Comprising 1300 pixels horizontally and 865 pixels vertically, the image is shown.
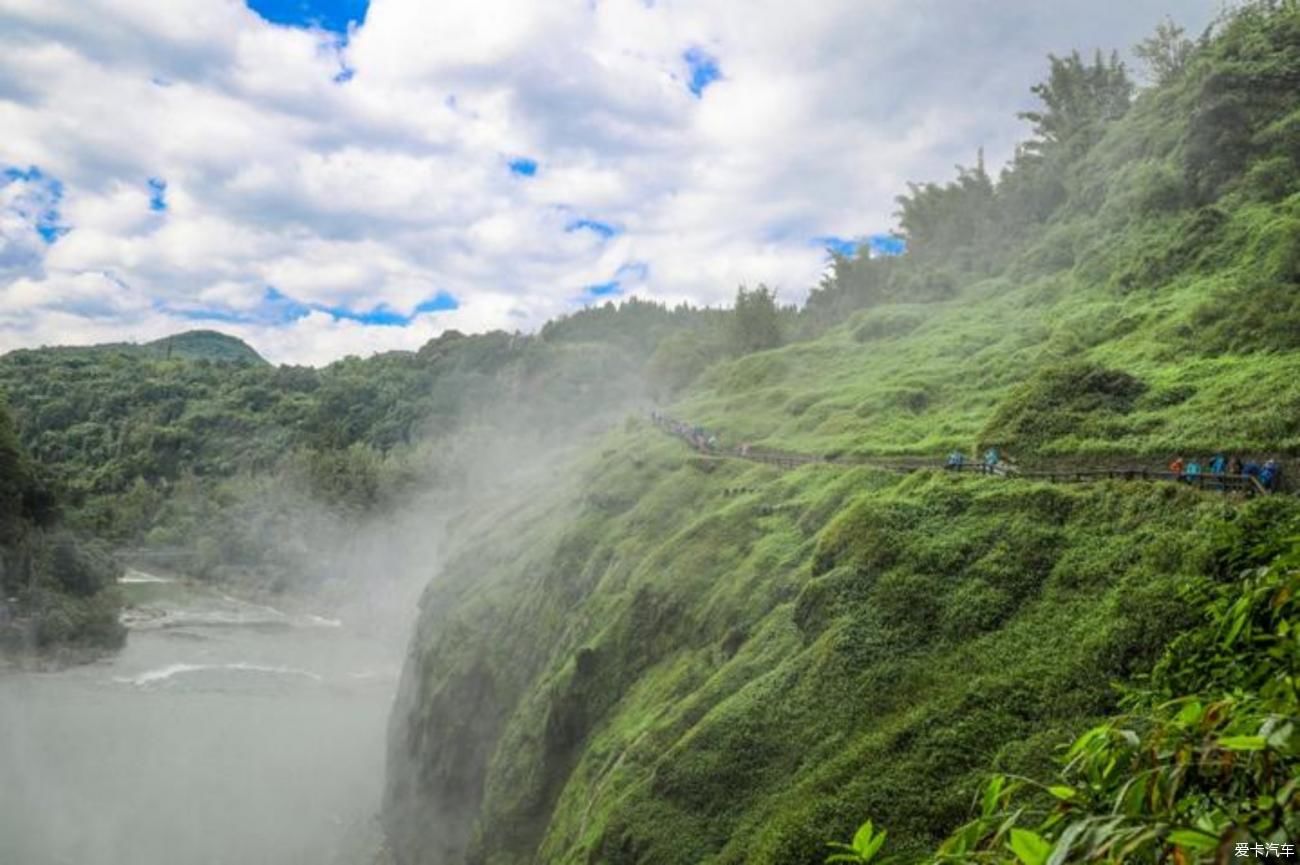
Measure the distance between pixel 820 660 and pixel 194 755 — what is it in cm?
5797

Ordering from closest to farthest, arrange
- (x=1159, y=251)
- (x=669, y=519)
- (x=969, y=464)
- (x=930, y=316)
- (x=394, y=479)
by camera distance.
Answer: (x=969, y=464)
(x=669, y=519)
(x=1159, y=251)
(x=930, y=316)
(x=394, y=479)

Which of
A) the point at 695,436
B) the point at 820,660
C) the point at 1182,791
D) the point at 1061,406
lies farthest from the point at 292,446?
the point at 1182,791

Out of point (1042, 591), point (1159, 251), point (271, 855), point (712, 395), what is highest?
point (1159, 251)

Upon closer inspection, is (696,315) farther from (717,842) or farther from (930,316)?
(717,842)

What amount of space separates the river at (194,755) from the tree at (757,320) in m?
52.1

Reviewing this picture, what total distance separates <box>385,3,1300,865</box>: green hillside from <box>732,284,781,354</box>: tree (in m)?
28.8

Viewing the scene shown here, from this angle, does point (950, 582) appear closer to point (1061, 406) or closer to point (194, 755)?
point (1061, 406)

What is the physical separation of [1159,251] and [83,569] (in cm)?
8908

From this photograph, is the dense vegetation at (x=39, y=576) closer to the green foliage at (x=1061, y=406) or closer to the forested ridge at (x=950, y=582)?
the forested ridge at (x=950, y=582)

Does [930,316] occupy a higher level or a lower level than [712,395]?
higher

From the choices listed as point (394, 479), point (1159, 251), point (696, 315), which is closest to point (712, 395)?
point (1159, 251)

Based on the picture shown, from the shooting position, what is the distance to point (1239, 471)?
2072 centimetres

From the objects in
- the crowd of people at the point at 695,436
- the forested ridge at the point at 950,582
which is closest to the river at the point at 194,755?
the forested ridge at the point at 950,582

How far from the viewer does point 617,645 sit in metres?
30.3
